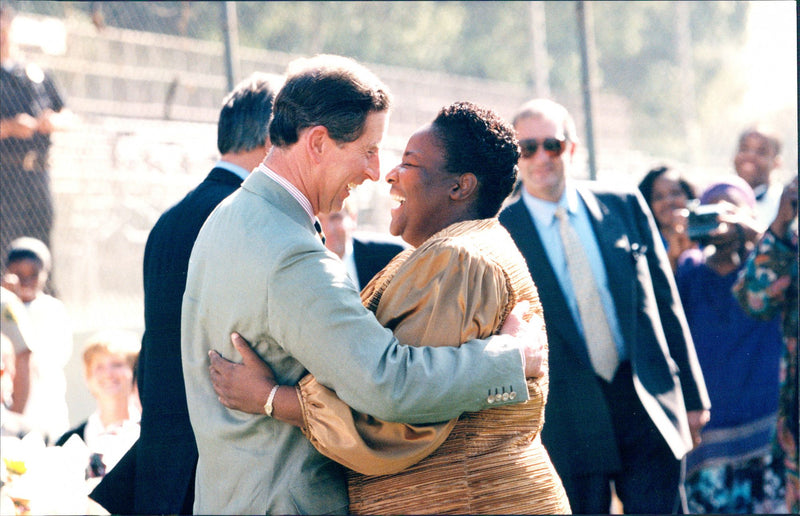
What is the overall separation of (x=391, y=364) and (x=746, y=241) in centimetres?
393

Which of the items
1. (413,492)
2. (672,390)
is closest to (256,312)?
(413,492)

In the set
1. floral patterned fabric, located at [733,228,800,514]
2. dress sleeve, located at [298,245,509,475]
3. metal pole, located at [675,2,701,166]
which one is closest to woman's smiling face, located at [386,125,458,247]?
dress sleeve, located at [298,245,509,475]

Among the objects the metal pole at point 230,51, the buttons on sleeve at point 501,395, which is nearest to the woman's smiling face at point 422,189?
the buttons on sleeve at point 501,395

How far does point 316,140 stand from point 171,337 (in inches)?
42.4

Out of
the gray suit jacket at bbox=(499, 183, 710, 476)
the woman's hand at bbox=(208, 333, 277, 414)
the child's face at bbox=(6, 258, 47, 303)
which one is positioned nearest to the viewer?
the woman's hand at bbox=(208, 333, 277, 414)

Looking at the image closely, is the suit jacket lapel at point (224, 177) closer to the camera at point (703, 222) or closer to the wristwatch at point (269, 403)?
the wristwatch at point (269, 403)

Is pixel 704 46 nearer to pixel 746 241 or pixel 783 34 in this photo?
pixel 783 34

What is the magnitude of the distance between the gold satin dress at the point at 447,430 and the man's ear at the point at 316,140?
36 cm

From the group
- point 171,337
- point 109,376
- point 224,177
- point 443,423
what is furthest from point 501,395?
point 109,376

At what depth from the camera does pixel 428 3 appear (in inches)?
277

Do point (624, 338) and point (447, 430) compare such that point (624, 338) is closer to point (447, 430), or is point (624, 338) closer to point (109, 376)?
point (447, 430)

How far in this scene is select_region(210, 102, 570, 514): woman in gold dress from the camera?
241cm

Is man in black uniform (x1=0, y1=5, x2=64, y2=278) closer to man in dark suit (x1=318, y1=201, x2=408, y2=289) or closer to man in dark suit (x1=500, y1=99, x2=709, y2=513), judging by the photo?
man in dark suit (x1=318, y1=201, x2=408, y2=289)

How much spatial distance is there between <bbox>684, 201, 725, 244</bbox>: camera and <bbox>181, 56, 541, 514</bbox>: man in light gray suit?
11.1ft
